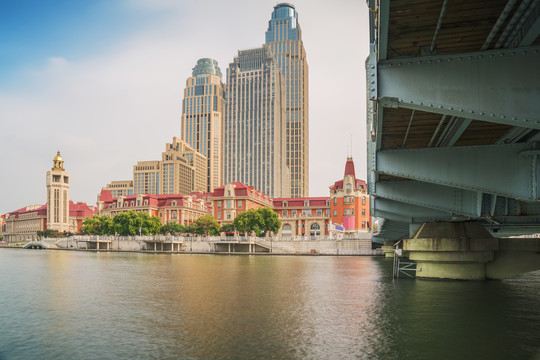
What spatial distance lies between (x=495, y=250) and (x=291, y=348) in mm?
24458

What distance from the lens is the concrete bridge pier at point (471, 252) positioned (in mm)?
35750

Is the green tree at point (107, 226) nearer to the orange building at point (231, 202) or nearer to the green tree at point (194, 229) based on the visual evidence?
the green tree at point (194, 229)

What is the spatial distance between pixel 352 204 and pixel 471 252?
309ft

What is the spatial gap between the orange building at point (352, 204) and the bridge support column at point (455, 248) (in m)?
90.7

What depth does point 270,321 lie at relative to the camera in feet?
73.2

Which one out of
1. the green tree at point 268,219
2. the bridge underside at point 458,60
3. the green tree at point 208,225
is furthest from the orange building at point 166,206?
the bridge underside at point 458,60

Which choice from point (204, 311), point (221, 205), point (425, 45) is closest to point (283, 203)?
point (221, 205)

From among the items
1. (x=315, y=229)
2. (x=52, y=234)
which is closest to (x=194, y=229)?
(x=315, y=229)

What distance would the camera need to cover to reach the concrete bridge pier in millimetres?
35750

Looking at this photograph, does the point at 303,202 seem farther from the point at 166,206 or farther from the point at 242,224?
the point at 166,206

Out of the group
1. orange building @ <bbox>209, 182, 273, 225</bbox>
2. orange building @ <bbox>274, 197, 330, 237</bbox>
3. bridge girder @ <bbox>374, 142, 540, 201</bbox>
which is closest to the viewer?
bridge girder @ <bbox>374, 142, 540, 201</bbox>

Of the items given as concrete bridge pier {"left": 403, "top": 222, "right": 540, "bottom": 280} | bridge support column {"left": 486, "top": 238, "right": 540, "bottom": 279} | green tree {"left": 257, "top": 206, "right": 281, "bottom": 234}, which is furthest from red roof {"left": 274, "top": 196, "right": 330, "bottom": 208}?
bridge support column {"left": 486, "top": 238, "right": 540, "bottom": 279}

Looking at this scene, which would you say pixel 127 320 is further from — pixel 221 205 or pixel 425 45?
pixel 221 205

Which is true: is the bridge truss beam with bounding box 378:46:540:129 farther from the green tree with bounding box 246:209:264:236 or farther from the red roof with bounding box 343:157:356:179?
the red roof with bounding box 343:157:356:179
